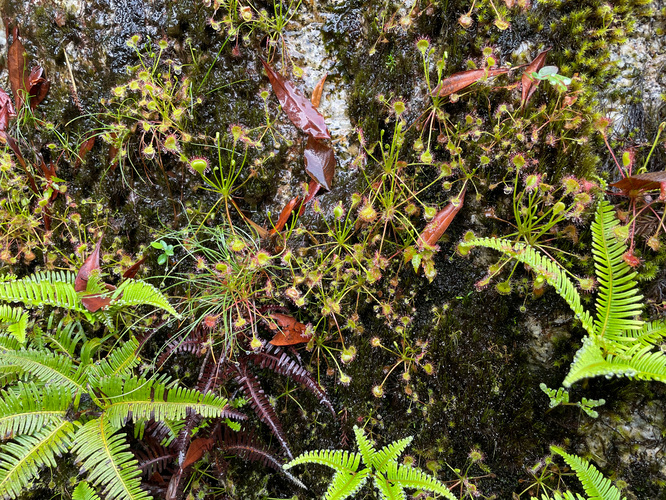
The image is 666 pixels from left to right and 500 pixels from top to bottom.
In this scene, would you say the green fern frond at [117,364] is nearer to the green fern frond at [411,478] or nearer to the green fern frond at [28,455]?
the green fern frond at [28,455]

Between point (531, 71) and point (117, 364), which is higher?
point (531, 71)

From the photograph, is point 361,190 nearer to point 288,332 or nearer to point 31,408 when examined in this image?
point 288,332

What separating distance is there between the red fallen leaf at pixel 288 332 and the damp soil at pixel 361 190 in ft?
0.28

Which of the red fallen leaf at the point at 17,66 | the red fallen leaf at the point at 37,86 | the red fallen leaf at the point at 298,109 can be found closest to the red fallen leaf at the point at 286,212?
the red fallen leaf at the point at 298,109

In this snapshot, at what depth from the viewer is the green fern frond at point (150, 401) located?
82.4 inches

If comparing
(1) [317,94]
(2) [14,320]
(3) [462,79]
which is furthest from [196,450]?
(3) [462,79]

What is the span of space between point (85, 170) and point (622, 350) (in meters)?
3.43

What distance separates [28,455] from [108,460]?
409mm

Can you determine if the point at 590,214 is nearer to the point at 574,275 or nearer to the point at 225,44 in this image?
the point at 574,275

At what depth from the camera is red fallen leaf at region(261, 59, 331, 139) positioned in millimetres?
2463

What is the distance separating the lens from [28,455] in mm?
2010

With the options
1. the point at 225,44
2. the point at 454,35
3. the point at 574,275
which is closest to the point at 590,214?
the point at 574,275

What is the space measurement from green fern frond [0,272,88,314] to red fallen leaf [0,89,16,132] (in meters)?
1.21

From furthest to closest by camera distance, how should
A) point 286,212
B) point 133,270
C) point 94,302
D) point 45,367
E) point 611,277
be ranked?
1. point 133,270
2. point 286,212
3. point 94,302
4. point 45,367
5. point 611,277
